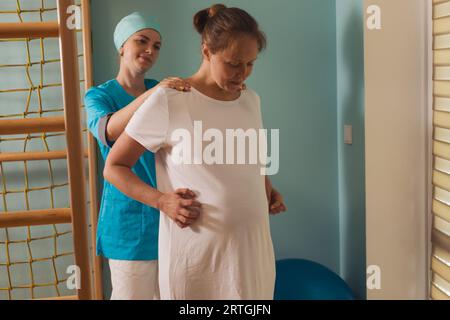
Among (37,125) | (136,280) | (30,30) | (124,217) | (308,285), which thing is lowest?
(308,285)

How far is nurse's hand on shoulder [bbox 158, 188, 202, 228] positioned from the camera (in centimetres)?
122

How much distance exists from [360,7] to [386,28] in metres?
0.29

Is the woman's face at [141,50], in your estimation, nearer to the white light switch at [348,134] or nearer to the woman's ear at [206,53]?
the woman's ear at [206,53]

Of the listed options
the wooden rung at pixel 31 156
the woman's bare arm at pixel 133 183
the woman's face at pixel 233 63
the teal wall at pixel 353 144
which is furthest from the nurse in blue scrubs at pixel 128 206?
the teal wall at pixel 353 144

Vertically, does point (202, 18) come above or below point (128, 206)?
above

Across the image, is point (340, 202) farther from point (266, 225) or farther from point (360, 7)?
point (266, 225)

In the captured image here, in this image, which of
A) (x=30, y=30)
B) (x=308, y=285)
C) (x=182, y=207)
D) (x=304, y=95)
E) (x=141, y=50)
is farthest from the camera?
(x=304, y=95)

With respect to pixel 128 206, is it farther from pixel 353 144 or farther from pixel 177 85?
pixel 353 144

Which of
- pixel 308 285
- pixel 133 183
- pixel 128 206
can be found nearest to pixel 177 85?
pixel 133 183

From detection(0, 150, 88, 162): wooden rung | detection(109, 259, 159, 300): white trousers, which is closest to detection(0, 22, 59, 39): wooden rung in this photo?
detection(109, 259, 159, 300): white trousers

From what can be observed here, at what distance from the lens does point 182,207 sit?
4.00 ft

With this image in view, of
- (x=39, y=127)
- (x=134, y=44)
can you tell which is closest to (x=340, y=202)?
(x=134, y=44)

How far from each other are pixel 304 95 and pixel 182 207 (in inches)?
55.5

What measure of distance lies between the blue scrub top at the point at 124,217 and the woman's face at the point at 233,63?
0.43m
